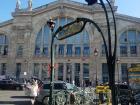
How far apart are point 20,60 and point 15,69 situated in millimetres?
2344

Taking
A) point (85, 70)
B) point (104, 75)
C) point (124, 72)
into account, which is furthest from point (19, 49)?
point (124, 72)

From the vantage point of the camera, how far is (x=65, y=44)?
222 feet

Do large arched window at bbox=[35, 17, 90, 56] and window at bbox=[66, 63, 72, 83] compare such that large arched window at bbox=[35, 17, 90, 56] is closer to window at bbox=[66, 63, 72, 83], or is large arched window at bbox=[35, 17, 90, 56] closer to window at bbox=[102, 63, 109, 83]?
window at bbox=[66, 63, 72, 83]

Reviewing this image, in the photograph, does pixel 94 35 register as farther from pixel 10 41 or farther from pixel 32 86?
pixel 32 86

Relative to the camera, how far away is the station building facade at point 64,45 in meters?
65.4

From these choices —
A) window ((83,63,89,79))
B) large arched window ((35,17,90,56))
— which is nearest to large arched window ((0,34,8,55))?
large arched window ((35,17,90,56))

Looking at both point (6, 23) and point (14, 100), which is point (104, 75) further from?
point (14, 100)

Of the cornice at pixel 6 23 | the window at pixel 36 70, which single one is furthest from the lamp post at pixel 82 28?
the cornice at pixel 6 23

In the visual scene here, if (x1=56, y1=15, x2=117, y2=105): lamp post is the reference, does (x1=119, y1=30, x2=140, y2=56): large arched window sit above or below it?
above

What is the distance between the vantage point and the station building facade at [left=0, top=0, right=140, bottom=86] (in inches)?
2574

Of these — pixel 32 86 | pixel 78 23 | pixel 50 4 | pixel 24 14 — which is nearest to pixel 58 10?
pixel 50 4

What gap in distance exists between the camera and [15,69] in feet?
226

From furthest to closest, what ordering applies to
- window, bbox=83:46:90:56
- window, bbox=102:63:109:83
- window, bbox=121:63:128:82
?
1. window, bbox=83:46:90:56
2. window, bbox=102:63:109:83
3. window, bbox=121:63:128:82

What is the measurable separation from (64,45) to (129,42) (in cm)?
1437
